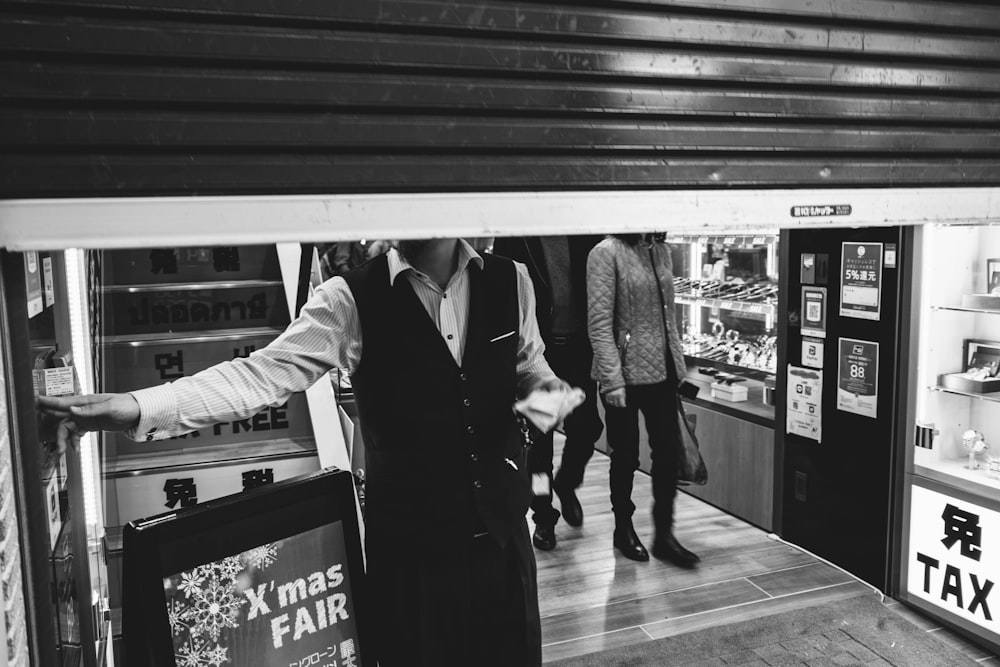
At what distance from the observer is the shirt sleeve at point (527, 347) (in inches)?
90.1

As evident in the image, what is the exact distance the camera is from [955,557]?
3.78 m

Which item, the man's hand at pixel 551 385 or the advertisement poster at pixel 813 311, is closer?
the man's hand at pixel 551 385

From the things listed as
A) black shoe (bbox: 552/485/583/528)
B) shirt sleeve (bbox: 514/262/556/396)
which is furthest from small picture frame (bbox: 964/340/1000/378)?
shirt sleeve (bbox: 514/262/556/396)

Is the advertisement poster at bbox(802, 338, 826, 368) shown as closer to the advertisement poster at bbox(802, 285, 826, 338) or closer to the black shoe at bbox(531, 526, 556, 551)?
the advertisement poster at bbox(802, 285, 826, 338)

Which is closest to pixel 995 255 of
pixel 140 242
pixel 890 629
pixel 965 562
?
pixel 965 562

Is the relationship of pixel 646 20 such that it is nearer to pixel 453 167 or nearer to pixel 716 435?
pixel 453 167

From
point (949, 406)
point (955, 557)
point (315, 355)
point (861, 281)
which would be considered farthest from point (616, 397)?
point (315, 355)

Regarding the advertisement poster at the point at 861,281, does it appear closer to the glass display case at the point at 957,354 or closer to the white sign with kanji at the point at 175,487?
the glass display case at the point at 957,354

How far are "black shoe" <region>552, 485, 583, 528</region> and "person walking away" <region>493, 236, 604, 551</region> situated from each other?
0.27 meters

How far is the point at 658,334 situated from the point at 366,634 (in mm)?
2910

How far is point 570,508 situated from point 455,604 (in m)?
3.15

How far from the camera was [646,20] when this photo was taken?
1.16 meters

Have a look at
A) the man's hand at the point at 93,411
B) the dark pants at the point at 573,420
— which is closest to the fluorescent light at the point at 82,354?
the man's hand at the point at 93,411

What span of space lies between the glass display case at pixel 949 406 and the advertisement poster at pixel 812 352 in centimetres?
57
